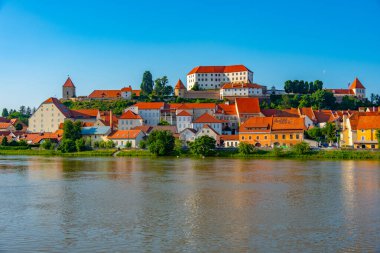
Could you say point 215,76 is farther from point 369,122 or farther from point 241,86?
point 369,122

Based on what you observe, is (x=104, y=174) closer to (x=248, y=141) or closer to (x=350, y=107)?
(x=248, y=141)

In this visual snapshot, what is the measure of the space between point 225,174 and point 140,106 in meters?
38.3

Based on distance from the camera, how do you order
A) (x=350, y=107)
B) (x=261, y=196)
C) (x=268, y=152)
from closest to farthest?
(x=261, y=196)
(x=268, y=152)
(x=350, y=107)

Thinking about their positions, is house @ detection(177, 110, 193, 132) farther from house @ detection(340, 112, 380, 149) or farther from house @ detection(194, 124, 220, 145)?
house @ detection(340, 112, 380, 149)

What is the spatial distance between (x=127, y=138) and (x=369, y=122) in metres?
23.9

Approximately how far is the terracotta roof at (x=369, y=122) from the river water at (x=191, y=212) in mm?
17561

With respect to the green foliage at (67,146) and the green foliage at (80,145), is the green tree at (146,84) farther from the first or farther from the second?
the green foliage at (67,146)

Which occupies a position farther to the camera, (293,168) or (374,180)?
(293,168)

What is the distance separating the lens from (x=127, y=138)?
52.6 m

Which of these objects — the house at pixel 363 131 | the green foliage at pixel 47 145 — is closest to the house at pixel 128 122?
the green foliage at pixel 47 145

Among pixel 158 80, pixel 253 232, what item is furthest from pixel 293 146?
pixel 158 80

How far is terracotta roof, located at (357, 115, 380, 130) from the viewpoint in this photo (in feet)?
149

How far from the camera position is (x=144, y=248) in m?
12.4

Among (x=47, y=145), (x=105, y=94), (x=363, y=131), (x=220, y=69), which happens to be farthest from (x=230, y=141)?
(x=105, y=94)
